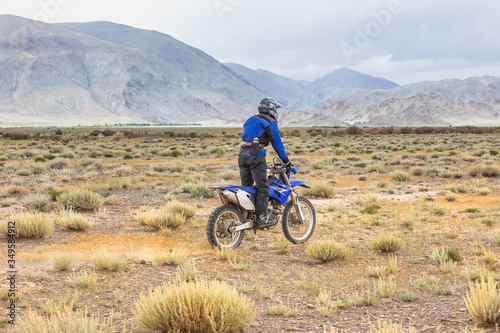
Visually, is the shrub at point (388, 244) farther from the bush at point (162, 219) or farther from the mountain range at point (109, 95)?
the mountain range at point (109, 95)

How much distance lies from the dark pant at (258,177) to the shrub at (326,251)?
1099mm

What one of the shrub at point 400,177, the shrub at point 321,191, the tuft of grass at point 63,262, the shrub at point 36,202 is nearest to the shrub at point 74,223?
the shrub at point 36,202

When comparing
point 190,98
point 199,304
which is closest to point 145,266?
point 199,304

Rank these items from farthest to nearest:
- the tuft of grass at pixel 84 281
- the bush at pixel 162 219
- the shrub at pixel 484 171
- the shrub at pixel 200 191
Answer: the shrub at pixel 484 171 → the shrub at pixel 200 191 → the bush at pixel 162 219 → the tuft of grass at pixel 84 281

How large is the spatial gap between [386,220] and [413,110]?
528 ft

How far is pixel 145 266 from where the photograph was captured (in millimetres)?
7586

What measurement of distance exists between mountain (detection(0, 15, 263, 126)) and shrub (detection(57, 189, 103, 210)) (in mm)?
138652

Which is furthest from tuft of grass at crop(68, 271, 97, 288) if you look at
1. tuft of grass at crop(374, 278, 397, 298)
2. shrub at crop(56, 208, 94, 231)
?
shrub at crop(56, 208, 94, 231)

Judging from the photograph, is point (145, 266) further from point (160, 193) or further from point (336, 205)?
point (160, 193)

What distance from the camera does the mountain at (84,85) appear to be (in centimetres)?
15075

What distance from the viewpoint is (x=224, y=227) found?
8.34 metres

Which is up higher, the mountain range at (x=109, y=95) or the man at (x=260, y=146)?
the mountain range at (x=109, y=95)

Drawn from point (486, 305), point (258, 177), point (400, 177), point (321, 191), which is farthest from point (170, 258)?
point (400, 177)

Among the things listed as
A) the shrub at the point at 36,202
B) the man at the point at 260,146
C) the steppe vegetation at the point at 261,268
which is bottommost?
the steppe vegetation at the point at 261,268
